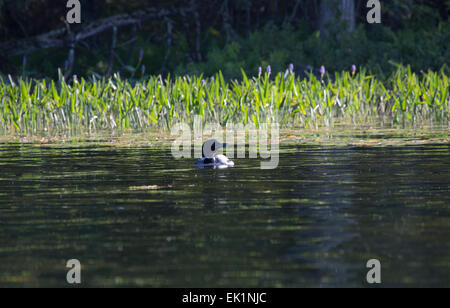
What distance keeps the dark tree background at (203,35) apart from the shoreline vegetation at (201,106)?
7.26 m

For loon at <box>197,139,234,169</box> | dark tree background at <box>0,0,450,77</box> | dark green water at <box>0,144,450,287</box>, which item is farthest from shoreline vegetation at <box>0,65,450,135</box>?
dark tree background at <box>0,0,450,77</box>

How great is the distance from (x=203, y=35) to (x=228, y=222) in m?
21.2

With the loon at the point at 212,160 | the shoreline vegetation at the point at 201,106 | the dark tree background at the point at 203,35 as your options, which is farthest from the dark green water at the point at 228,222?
the dark tree background at the point at 203,35

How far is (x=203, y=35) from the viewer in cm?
2728

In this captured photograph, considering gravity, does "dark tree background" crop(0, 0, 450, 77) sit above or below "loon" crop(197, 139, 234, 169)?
above

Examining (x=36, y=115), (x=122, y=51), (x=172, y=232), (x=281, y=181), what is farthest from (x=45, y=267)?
(x=122, y=51)

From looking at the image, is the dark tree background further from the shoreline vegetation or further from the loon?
the loon

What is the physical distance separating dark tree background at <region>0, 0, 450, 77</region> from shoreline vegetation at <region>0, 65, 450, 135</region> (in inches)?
286

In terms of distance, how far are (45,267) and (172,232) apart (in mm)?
1130

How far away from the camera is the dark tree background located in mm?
22922

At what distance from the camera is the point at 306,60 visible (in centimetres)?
2367

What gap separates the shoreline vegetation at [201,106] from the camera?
14414 mm

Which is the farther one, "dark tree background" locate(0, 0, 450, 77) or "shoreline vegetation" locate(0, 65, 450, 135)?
"dark tree background" locate(0, 0, 450, 77)

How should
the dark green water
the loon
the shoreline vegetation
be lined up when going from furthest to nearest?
1. the shoreline vegetation
2. the loon
3. the dark green water
